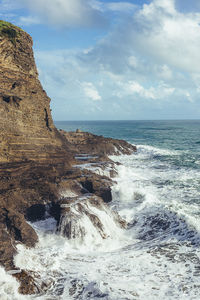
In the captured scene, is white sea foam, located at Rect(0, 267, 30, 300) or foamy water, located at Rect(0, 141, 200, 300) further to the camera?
foamy water, located at Rect(0, 141, 200, 300)

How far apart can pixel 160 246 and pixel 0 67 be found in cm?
2086

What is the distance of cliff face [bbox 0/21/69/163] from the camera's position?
2191 centimetres

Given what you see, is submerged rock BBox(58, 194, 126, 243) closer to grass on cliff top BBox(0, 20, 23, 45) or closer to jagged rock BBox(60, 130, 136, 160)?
grass on cliff top BBox(0, 20, 23, 45)

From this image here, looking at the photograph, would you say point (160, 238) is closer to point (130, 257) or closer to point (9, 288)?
point (130, 257)

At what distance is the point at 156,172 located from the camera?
30.7 meters

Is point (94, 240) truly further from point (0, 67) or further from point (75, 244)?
point (0, 67)

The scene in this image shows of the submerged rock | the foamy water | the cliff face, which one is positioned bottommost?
the foamy water

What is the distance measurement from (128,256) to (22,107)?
17.5 meters

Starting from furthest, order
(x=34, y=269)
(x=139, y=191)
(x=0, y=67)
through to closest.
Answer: (x=0, y=67)
(x=139, y=191)
(x=34, y=269)

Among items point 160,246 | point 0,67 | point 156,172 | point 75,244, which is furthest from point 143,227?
point 0,67

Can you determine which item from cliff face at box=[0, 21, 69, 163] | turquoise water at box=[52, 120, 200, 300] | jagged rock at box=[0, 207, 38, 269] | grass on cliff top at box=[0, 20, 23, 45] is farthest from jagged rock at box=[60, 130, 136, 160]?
jagged rock at box=[0, 207, 38, 269]

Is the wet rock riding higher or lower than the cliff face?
lower

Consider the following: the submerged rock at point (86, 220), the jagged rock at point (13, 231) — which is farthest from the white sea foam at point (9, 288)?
the submerged rock at point (86, 220)

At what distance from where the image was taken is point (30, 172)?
18.9 metres
